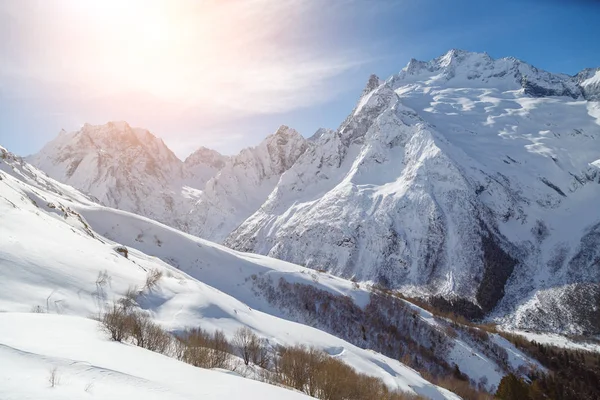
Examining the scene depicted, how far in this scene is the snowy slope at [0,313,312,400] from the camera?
27.5ft

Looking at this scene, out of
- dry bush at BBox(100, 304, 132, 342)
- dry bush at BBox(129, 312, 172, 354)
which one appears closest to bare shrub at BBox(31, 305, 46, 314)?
dry bush at BBox(100, 304, 132, 342)

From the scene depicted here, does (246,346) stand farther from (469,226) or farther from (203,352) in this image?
(469,226)

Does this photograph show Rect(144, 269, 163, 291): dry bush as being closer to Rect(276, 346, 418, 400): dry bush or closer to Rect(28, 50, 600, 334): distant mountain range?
Rect(276, 346, 418, 400): dry bush

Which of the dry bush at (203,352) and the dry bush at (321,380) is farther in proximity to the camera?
the dry bush at (321,380)

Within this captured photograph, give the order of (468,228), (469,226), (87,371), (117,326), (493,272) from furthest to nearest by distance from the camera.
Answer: (469,226) < (468,228) < (493,272) < (117,326) < (87,371)

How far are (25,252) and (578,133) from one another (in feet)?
846

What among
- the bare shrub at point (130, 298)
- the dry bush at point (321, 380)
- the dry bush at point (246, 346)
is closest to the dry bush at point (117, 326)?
the bare shrub at point (130, 298)

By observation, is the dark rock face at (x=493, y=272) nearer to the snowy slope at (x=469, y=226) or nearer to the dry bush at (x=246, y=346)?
the snowy slope at (x=469, y=226)

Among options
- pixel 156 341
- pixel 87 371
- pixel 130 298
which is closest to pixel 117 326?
pixel 156 341

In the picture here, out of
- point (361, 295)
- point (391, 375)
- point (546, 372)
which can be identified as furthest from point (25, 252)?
point (546, 372)

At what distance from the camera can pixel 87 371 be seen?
9891mm

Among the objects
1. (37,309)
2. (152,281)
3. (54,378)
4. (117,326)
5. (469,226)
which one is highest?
(469,226)

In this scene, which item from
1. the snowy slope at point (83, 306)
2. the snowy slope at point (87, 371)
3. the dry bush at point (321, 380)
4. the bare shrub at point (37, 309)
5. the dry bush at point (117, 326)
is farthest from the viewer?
the dry bush at point (321, 380)

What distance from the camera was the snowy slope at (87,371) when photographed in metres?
8.37
